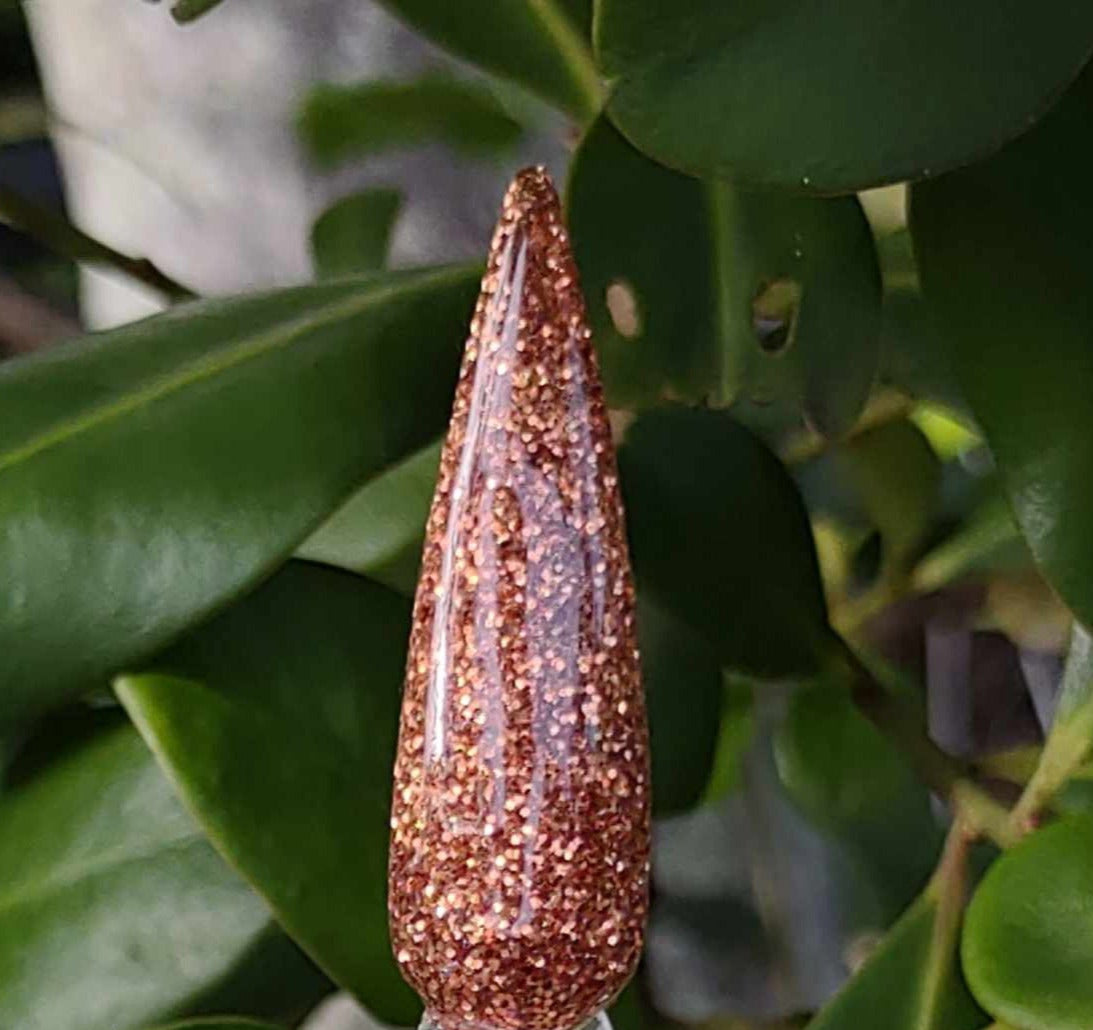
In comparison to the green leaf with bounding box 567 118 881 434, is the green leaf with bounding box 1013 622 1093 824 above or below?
below

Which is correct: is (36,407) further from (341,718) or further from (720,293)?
(720,293)

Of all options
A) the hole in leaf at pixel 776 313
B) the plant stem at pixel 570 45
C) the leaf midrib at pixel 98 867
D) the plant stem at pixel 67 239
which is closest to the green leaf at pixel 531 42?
the plant stem at pixel 570 45

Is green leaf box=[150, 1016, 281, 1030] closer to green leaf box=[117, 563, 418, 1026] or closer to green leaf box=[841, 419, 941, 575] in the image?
green leaf box=[117, 563, 418, 1026]

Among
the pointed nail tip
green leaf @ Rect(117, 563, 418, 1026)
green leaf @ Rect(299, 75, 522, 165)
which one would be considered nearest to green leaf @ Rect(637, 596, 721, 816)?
green leaf @ Rect(117, 563, 418, 1026)

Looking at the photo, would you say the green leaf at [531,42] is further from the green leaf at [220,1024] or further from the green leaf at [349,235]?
the green leaf at [220,1024]

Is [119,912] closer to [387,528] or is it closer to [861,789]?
[387,528]

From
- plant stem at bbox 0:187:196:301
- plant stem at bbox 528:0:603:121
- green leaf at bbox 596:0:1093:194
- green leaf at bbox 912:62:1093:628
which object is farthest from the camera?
plant stem at bbox 0:187:196:301

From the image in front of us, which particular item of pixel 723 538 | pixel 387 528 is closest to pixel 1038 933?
pixel 723 538
